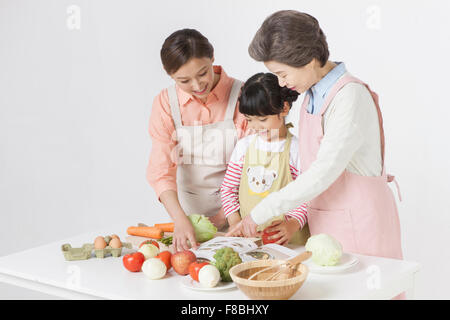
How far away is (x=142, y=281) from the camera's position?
179 cm

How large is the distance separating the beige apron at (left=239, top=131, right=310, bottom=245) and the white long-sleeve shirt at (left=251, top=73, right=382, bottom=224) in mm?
363

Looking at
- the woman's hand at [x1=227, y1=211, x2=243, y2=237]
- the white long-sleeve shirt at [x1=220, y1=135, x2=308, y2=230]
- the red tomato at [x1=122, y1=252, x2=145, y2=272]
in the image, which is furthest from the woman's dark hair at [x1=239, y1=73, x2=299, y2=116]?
the red tomato at [x1=122, y1=252, x2=145, y2=272]

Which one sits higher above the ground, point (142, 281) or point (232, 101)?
point (232, 101)

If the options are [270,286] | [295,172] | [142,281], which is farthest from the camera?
[295,172]

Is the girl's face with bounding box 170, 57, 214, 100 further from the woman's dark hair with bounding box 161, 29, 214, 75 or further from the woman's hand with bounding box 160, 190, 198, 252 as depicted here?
the woman's hand with bounding box 160, 190, 198, 252

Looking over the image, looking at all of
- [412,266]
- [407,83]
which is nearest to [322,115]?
[412,266]

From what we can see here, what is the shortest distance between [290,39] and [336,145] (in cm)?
36

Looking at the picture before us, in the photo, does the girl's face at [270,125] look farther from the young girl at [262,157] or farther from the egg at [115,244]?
the egg at [115,244]

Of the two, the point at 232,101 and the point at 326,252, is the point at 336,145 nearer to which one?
the point at 326,252

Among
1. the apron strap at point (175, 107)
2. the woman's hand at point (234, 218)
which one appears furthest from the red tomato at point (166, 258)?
the apron strap at point (175, 107)

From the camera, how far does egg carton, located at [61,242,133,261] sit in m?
2.01

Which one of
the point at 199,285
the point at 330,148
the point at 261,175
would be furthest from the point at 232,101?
the point at 199,285

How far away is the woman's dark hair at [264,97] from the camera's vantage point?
7.43 feet

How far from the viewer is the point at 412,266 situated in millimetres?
1845
